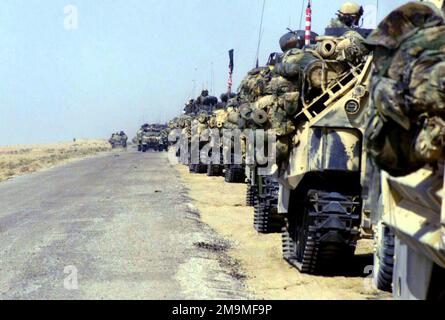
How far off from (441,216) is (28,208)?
15.4 metres

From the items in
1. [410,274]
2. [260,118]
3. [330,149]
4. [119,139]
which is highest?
[260,118]

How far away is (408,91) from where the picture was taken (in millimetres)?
5070

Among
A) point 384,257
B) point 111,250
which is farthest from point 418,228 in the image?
point 111,250

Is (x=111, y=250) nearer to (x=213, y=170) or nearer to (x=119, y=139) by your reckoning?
(x=213, y=170)

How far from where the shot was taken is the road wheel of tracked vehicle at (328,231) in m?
10.1

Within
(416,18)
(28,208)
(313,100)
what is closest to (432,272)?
(416,18)

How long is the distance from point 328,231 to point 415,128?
5.06 meters

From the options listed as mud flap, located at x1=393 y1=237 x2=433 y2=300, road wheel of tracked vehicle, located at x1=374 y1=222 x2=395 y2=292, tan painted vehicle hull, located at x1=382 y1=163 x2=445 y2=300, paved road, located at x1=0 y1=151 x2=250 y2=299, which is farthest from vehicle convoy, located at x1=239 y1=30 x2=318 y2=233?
tan painted vehicle hull, located at x1=382 y1=163 x2=445 y2=300

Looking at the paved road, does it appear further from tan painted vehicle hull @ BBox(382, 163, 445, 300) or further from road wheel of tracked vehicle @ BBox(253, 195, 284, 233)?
tan painted vehicle hull @ BBox(382, 163, 445, 300)

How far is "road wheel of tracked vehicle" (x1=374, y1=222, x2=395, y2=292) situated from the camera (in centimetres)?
899

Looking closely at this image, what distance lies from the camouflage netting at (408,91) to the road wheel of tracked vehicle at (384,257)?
3.46 meters

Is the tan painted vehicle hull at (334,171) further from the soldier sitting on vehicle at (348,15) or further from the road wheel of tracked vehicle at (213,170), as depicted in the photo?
the road wheel of tracked vehicle at (213,170)

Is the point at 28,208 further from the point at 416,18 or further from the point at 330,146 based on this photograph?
the point at 416,18

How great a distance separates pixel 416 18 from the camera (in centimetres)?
527
